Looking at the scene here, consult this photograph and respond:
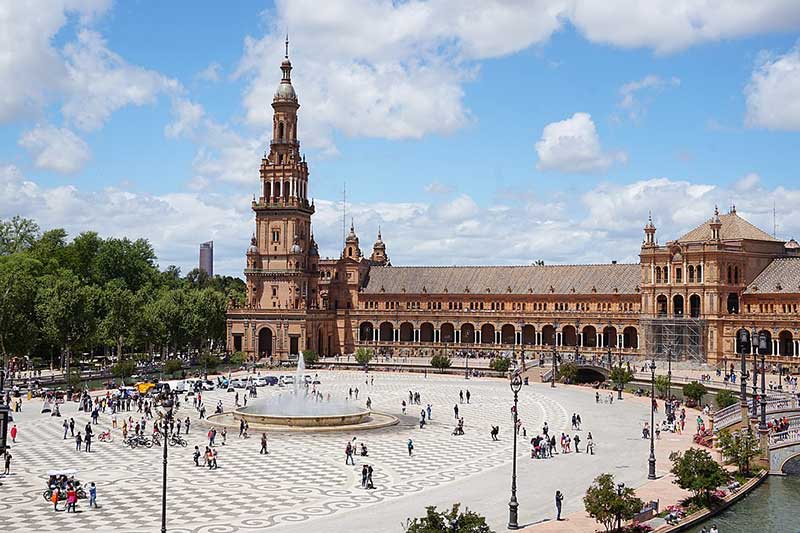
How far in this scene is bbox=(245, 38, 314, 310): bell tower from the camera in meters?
130

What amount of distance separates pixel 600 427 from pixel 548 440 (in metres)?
12.2

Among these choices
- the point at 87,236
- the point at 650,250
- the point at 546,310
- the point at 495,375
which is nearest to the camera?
the point at 495,375

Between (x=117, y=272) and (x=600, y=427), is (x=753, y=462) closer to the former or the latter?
(x=600, y=427)

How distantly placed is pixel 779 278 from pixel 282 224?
2664 inches

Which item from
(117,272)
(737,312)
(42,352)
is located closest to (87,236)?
(117,272)

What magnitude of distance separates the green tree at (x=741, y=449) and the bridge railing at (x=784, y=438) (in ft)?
6.21

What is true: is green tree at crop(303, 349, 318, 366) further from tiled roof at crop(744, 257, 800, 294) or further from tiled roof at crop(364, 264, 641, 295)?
tiled roof at crop(744, 257, 800, 294)

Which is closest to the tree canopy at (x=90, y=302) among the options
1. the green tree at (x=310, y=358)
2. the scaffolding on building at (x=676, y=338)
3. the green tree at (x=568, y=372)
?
the green tree at (x=310, y=358)

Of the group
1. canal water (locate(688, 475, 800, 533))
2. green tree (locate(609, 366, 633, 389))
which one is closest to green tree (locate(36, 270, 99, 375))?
green tree (locate(609, 366, 633, 389))

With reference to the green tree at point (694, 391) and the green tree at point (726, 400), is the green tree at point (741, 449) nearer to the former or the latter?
the green tree at point (726, 400)

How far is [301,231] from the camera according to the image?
13325 centimetres

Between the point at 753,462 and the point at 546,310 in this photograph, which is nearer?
the point at 753,462

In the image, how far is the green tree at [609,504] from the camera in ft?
116

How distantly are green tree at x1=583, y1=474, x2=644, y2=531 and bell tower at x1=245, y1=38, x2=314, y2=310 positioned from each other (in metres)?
94.1
